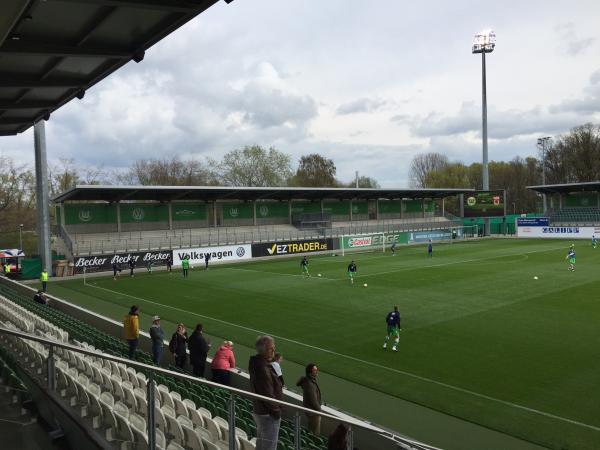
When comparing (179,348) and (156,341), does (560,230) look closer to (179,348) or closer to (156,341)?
(179,348)

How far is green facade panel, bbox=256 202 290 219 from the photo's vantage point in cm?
5675

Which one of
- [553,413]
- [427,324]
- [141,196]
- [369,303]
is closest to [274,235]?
[141,196]

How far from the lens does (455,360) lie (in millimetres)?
14555

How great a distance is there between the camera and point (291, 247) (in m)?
51.0

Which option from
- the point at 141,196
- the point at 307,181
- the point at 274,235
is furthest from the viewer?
the point at 307,181

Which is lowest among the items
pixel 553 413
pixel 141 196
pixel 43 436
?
pixel 553 413

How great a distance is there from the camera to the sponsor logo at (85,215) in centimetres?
4509

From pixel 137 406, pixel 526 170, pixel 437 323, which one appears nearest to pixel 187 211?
pixel 437 323

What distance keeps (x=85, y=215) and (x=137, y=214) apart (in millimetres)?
4839

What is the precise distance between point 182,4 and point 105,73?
4556 millimetres

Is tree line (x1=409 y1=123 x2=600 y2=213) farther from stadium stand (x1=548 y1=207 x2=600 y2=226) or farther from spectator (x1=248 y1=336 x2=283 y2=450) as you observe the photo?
spectator (x1=248 y1=336 x2=283 y2=450)

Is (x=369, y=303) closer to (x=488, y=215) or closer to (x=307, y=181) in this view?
(x=488, y=215)

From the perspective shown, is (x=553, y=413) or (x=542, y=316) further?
(x=542, y=316)

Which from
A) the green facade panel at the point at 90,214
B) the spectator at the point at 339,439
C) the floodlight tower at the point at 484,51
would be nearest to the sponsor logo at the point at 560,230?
the floodlight tower at the point at 484,51
